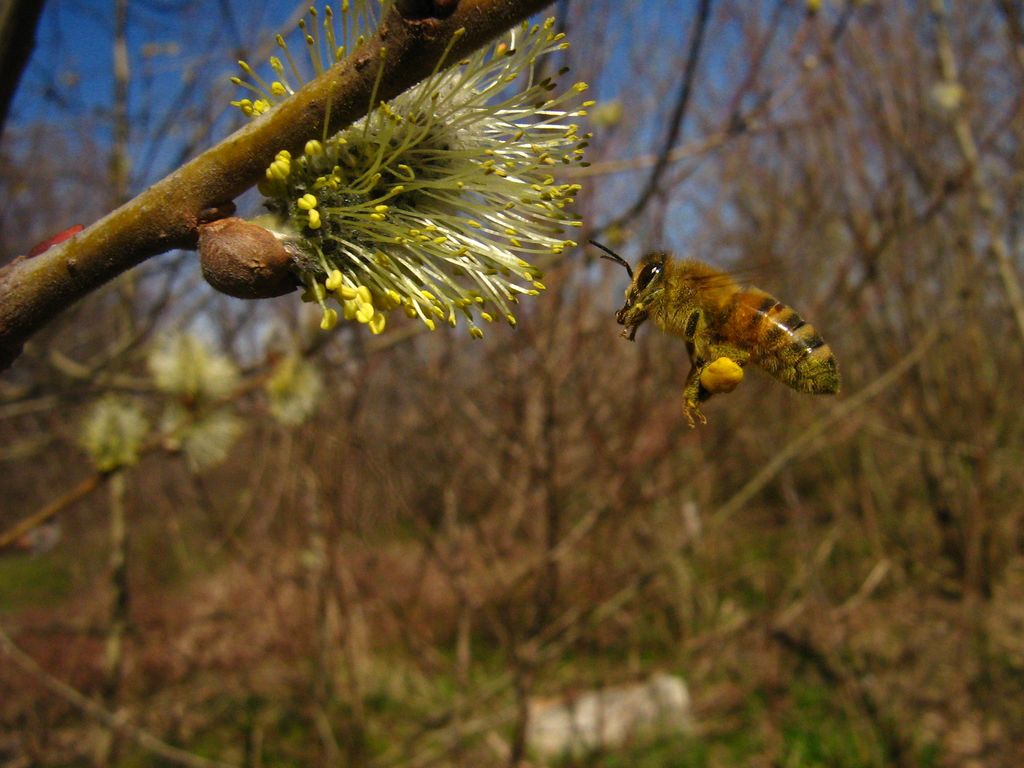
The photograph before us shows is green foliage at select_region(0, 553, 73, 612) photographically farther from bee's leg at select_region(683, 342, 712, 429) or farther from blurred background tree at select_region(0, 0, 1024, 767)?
bee's leg at select_region(683, 342, 712, 429)

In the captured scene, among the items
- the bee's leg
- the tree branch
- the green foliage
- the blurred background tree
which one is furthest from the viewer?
the green foliage

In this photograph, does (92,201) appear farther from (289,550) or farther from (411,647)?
(411,647)

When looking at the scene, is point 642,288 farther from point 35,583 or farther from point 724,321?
point 35,583

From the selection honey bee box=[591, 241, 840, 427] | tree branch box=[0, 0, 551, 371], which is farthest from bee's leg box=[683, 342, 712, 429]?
tree branch box=[0, 0, 551, 371]

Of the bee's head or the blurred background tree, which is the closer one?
→ the bee's head

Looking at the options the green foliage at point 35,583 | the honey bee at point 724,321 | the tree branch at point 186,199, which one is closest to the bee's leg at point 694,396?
the honey bee at point 724,321

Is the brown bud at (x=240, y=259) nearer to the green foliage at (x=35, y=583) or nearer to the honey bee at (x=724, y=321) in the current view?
the honey bee at (x=724, y=321)
